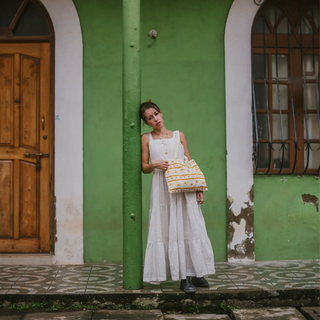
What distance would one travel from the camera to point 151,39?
541 cm

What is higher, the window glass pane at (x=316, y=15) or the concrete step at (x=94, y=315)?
the window glass pane at (x=316, y=15)

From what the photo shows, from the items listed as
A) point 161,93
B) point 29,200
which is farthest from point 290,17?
point 29,200

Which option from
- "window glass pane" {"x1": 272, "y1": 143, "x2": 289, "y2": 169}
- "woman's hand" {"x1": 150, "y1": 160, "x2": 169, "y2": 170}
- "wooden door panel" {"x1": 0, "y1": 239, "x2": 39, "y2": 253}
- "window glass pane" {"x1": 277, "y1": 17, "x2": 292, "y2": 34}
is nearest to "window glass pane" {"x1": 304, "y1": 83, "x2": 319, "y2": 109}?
"window glass pane" {"x1": 272, "y1": 143, "x2": 289, "y2": 169}

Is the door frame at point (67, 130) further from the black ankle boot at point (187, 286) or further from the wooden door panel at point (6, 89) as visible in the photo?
the black ankle boot at point (187, 286)

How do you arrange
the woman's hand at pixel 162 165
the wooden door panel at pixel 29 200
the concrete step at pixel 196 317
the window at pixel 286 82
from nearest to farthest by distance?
the concrete step at pixel 196 317
the woman's hand at pixel 162 165
the wooden door panel at pixel 29 200
the window at pixel 286 82

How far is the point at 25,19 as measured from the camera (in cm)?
547

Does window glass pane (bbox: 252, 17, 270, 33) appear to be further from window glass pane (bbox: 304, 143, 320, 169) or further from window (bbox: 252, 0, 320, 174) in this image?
window glass pane (bbox: 304, 143, 320, 169)

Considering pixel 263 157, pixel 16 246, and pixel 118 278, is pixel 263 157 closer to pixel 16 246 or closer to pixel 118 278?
pixel 118 278

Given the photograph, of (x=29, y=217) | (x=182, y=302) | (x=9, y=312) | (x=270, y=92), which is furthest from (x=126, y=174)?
(x=270, y=92)

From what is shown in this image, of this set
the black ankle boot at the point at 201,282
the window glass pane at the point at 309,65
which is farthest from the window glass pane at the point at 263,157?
the black ankle boot at the point at 201,282

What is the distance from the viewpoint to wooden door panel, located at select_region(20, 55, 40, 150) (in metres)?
5.43

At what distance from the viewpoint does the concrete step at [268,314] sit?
3802mm

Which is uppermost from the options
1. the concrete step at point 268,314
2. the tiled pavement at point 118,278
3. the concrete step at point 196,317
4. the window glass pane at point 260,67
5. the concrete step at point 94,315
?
the window glass pane at point 260,67

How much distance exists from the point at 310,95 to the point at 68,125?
2.92 meters
